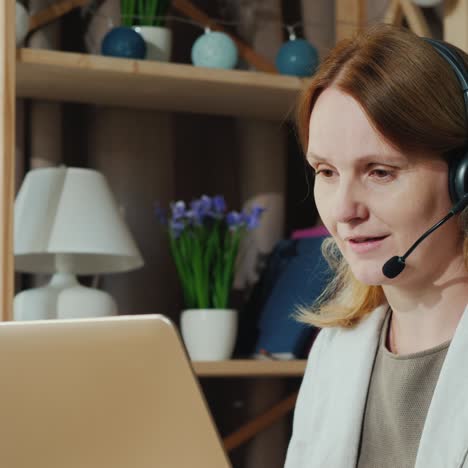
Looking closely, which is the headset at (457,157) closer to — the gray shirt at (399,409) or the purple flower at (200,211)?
the gray shirt at (399,409)

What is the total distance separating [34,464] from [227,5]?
1.92m

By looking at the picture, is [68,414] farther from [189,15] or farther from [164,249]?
[189,15]

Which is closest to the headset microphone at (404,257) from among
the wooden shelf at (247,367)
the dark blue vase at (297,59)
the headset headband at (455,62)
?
the headset headband at (455,62)

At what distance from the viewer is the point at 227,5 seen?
2414 millimetres

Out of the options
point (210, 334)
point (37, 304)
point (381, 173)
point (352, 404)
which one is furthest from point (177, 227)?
point (381, 173)

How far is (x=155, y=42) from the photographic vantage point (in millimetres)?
2107

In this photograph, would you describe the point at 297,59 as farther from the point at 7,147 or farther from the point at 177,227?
the point at 7,147

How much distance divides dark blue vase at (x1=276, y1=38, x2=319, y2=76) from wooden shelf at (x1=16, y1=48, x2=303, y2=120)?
1.4 inches

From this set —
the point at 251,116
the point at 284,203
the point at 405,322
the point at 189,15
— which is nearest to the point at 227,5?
the point at 189,15

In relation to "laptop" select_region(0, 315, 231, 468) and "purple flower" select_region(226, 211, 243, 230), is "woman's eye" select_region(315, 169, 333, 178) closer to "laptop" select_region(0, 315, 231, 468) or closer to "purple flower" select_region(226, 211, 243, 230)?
"laptop" select_region(0, 315, 231, 468)

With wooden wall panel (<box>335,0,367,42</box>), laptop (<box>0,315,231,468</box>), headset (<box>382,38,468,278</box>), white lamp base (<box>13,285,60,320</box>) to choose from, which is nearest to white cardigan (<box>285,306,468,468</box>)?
headset (<box>382,38,468,278</box>)

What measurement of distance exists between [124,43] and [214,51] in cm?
21

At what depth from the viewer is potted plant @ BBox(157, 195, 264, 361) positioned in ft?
6.68

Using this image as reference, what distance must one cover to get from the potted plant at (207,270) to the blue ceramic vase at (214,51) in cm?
31
